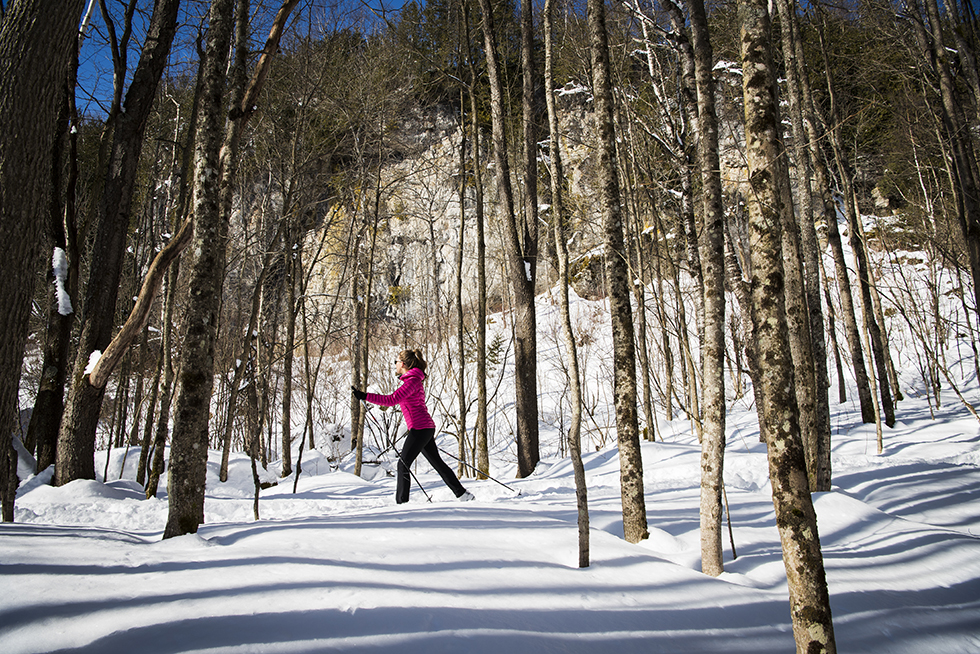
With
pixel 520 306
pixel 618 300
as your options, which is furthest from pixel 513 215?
pixel 618 300

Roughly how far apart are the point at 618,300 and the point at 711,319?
2.24ft

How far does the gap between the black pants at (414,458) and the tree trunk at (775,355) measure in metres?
3.43

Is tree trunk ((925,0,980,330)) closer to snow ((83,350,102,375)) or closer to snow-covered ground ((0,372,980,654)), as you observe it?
snow-covered ground ((0,372,980,654))

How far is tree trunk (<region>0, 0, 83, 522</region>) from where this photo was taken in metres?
2.45

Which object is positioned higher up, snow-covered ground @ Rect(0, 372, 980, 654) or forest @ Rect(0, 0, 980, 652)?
forest @ Rect(0, 0, 980, 652)

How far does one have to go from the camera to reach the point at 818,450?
5688 millimetres

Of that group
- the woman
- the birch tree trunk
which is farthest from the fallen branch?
the birch tree trunk

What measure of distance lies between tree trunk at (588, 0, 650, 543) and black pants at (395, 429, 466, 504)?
213 cm

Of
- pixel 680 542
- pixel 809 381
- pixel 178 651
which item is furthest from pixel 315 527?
pixel 809 381

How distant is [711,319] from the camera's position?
141 inches

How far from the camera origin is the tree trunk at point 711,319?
319 cm

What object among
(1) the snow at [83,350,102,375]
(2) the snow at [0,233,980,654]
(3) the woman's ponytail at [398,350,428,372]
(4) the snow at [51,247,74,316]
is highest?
(4) the snow at [51,247,74,316]

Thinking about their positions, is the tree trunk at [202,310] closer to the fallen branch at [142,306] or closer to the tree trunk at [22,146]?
the fallen branch at [142,306]

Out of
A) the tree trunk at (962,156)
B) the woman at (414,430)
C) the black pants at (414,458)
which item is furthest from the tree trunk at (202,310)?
the tree trunk at (962,156)
